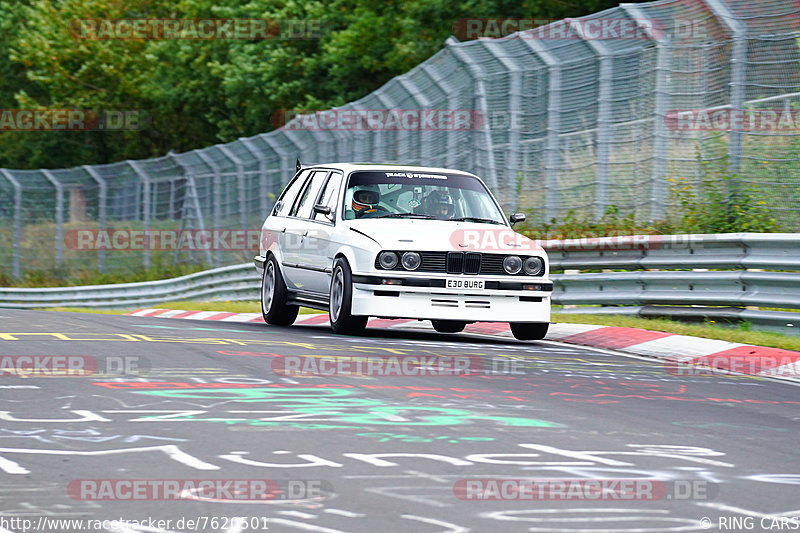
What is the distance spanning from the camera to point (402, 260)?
1275 cm

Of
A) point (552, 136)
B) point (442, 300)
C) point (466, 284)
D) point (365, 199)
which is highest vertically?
point (552, 136)

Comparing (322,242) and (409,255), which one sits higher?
(322,242)

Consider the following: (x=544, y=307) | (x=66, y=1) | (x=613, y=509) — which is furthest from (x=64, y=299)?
(x=613, y=509)

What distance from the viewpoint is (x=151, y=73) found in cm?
5225

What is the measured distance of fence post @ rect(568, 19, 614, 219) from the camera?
17.0 m

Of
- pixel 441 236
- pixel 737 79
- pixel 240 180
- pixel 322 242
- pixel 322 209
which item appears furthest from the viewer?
pixel 240 180

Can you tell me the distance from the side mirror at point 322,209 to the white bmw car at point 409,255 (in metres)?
0.01

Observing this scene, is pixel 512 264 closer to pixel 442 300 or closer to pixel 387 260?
pixel 442 300

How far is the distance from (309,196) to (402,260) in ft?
9.06

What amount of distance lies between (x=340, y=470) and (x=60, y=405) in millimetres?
2580

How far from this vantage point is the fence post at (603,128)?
55.8ft

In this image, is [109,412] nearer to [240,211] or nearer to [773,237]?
[773,237]

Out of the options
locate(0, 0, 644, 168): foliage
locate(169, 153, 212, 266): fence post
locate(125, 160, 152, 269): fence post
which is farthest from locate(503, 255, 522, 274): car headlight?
locate(0, 0, 644, 168): foliage

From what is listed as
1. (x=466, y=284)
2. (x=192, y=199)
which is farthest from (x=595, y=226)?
(x=192, y=199)
